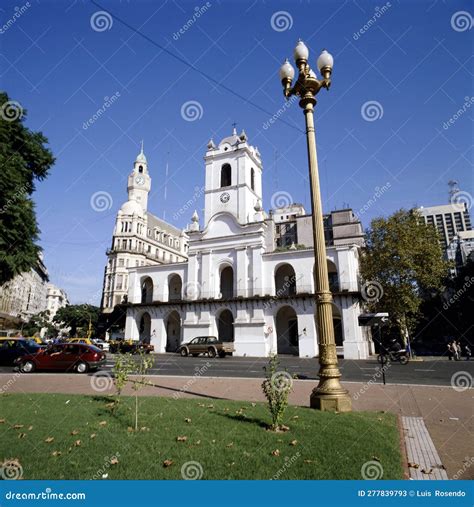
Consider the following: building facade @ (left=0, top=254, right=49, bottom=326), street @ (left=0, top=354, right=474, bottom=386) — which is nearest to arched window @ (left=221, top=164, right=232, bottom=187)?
street @ (left=0, top=354, right=474, bottom=386)

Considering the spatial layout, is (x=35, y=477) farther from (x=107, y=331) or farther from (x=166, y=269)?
(x=107, y=331)

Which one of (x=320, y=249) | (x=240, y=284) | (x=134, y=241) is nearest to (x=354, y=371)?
(x=320, y=249)

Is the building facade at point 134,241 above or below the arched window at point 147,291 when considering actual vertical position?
above

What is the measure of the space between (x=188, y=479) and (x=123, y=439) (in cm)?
189

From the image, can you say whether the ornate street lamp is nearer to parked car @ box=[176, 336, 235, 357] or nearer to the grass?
the grass

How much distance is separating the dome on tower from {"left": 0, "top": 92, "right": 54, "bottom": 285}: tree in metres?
45.2

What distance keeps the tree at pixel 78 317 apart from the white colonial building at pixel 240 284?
64.7ft

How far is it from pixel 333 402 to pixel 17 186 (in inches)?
642

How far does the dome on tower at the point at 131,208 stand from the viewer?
208ft

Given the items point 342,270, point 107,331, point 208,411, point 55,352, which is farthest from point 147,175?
point 208,411

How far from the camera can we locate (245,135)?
40.7 m

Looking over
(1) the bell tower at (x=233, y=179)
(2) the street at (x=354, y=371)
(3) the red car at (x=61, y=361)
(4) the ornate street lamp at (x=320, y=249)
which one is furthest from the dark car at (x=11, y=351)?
(1) the bell tower at (x=233, y=179)

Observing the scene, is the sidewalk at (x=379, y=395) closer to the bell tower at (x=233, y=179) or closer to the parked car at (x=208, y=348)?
the parked car at (x=208, y=348)

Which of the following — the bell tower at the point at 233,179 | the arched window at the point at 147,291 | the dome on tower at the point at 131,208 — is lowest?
the arched window at the point at 147,291
